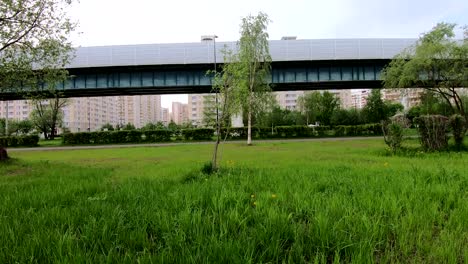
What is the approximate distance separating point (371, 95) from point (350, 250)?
6783 cm

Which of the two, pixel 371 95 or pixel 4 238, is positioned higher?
pixel 371 95

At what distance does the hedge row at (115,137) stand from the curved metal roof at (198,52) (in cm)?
823

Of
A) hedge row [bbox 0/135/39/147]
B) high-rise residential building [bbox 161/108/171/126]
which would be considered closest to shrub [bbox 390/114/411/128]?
hedge row [bbox 0/135/39/147]

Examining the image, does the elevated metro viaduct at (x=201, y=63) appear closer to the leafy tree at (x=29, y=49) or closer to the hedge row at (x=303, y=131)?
the hedge row at (x=303, y=131)

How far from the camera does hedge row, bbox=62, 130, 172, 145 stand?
36900 mm

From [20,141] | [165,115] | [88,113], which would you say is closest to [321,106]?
[20,141]

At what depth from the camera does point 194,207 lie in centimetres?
414

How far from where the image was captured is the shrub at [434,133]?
1327cm

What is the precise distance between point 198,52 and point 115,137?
559 inches

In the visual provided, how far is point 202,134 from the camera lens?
38562 mm

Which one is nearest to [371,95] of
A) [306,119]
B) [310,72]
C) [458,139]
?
[306,119]

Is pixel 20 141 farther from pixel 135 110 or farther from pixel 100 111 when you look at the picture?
pixel 135 110

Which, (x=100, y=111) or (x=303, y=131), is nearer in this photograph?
(x=303, y=131)

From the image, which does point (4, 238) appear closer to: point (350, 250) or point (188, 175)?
point (350, 250)
